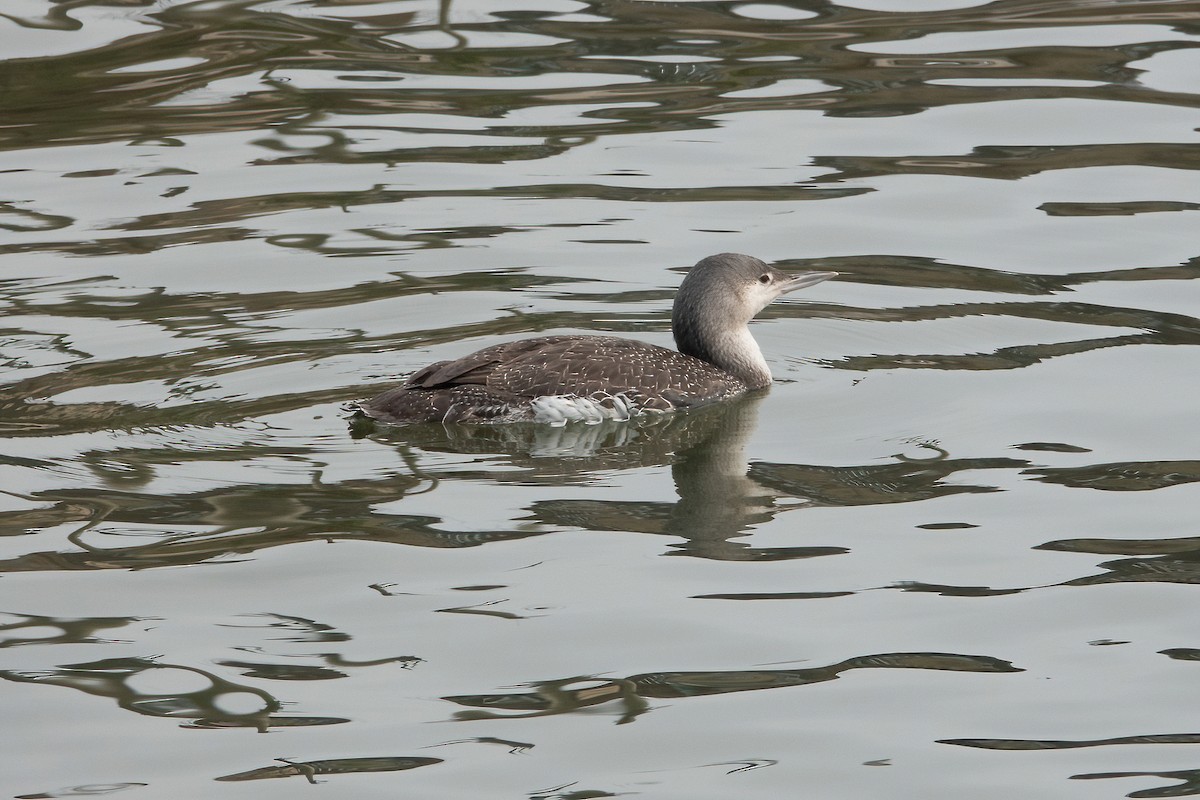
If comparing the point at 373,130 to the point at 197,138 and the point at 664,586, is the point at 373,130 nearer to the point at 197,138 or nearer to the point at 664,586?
the point at 197,138

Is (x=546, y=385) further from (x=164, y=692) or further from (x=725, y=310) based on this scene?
(x=164, y=692)

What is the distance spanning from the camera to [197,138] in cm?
1459

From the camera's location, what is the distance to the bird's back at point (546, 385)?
29.8 feet

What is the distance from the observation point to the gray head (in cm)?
1002

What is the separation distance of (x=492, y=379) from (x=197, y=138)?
6.29m

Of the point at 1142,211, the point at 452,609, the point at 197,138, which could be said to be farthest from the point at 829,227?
the point at 452,609

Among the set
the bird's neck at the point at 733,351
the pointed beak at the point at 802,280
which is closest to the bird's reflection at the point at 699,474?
the bird's neck at the point at 733,351

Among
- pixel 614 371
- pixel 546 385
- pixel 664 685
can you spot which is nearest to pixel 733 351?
pixel 614 371

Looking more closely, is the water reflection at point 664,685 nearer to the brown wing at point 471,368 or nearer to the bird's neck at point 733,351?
the brown wing at point 471,368

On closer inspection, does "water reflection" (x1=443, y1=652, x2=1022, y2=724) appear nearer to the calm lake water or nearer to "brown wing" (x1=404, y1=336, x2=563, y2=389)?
the calm lake water

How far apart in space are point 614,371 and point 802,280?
152 cm

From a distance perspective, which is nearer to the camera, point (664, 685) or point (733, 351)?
point (664, 685)

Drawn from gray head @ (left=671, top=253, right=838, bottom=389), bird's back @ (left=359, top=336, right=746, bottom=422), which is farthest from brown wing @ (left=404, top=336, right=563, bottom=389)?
gray head @ (left=671, top=253, right=838, bottom=389)

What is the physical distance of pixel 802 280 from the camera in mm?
10375
